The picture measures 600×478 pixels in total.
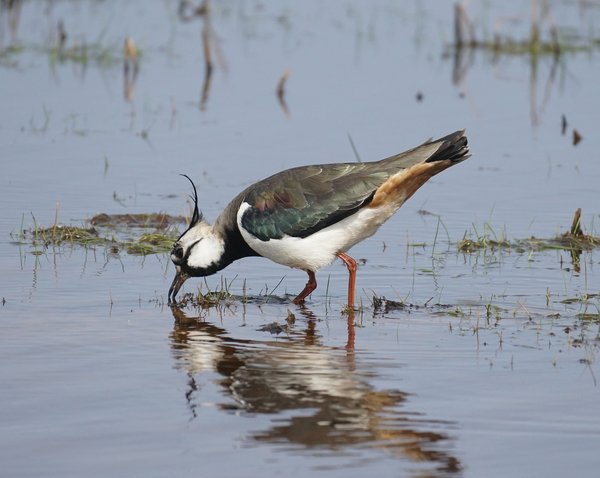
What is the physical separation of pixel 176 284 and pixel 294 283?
1.06 meters

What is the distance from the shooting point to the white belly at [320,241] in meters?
8.71

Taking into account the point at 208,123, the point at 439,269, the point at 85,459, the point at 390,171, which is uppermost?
the point at 208,123

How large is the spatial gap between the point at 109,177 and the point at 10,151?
1.22 meters

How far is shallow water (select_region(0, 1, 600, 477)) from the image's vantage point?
6.11 meters

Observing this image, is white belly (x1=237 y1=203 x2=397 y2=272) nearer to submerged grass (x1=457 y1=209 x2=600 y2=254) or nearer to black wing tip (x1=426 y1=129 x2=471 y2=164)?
black wing tip (x1=426 y1=129 x2=471 y2=164)

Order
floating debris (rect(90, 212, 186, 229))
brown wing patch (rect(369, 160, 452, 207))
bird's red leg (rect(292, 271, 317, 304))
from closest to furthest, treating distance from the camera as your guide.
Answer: brown wing patch (rect(369, 160, 452, 207)) → bird's red leg (rect(292, 271, 317, 304)) → floating debris (rect(90, 212, 186, 229))

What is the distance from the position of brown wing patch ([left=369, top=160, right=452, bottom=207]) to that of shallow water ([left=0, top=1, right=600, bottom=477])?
2.38ft

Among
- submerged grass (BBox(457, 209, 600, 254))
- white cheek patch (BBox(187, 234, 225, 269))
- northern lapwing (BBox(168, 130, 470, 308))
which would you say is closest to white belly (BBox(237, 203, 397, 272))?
northern lapwing (BBox(168, 130, 470, 308))

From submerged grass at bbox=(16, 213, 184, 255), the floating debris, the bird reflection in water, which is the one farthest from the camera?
the floating debris

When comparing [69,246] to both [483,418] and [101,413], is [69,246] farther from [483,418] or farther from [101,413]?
[483,418]

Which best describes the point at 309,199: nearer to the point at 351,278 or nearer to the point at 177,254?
the point at 351,278

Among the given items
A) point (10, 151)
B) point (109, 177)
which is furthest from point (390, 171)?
point (10, 151)

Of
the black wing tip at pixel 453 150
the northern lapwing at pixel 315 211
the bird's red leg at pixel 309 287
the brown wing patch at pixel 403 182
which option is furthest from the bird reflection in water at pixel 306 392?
the black wing tip at pixel 453 150

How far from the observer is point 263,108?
15008 mm
